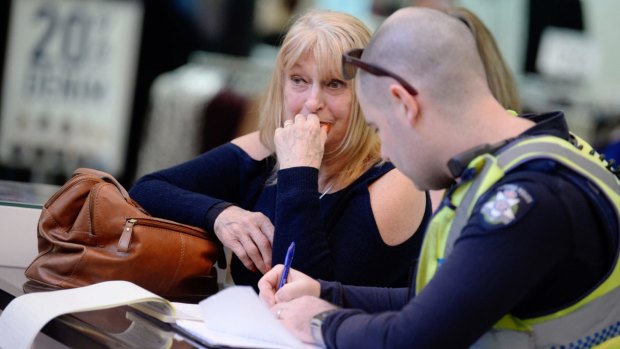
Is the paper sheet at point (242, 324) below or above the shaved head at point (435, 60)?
below

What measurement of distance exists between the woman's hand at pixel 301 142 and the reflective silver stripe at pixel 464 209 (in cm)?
70

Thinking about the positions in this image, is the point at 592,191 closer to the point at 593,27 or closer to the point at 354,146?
the point at 354,146

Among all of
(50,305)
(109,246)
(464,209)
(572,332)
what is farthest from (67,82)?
(572,332)

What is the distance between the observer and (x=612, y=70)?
5.48 m

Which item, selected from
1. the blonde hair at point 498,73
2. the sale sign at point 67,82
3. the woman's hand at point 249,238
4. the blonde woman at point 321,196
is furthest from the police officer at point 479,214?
the sale sign at point 67,82

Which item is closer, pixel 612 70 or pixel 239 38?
pixel 239 38

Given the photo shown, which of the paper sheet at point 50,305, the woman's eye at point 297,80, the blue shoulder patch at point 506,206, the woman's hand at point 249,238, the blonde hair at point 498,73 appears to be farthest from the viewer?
the blonde hair at point 498,73

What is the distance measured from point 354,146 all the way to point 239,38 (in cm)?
261

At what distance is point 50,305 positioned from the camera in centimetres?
189

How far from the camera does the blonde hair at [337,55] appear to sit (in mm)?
2379

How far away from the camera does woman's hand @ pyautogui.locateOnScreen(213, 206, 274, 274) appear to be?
232 centimetres

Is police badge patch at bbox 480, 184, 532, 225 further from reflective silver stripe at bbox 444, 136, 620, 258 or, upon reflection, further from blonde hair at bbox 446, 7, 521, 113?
blonde hair at bbox 446, 7, 521, 113

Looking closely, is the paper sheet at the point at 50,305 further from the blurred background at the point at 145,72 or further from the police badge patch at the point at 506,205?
the blurred background at the point at 145,72

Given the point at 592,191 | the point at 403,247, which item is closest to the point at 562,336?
the point at 592,191
